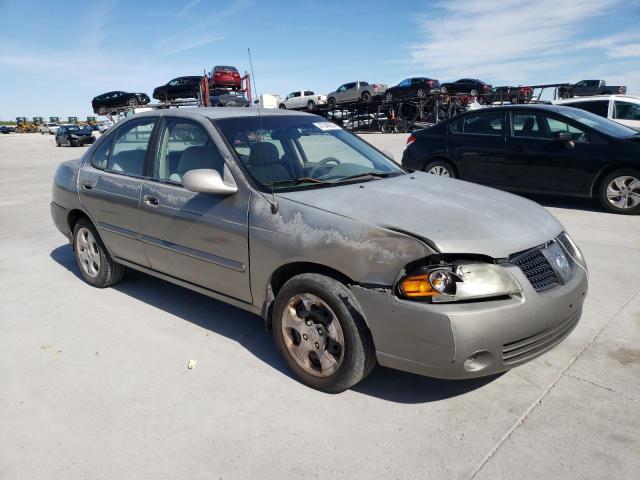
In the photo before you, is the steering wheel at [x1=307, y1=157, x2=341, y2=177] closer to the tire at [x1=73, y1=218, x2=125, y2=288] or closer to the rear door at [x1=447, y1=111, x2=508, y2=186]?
the tire at [x1=73, y1=218, x2=125, y2=288]

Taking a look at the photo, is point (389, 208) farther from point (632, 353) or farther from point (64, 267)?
point (64, 267)

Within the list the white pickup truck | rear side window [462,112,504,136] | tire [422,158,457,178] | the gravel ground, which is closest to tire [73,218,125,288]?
the gravel ground

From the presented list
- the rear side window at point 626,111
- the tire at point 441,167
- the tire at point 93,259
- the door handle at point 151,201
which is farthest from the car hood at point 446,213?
the rear side window at point 626,111

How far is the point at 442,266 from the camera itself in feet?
8.16

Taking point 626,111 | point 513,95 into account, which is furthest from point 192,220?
point 513,95

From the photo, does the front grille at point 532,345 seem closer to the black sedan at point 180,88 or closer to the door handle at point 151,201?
the door handle at point 151,201

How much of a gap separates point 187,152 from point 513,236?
2317mm

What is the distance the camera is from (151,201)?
3.78 metres

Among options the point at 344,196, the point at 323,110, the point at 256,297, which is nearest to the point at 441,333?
the point at 344,196

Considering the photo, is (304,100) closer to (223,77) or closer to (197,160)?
(223,77)

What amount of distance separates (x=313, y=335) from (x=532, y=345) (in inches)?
45.8

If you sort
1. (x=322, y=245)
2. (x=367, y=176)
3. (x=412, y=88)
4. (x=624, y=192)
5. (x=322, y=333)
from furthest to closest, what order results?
(x=412, y=88)
(x=624, y=192)
(x=367, y=176)
(x=322, y=333)
(x=322, y=245)

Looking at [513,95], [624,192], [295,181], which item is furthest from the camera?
[513,95]

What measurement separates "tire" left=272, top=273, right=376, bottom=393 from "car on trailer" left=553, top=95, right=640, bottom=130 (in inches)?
403
